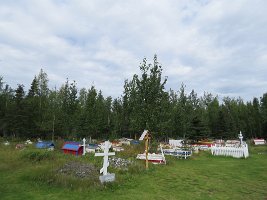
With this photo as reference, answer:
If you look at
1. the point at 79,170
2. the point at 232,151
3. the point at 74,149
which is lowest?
the point at 79,170

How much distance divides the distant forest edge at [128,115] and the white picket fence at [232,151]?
17.6ft

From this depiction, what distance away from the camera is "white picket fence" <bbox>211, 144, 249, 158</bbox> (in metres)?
24.4

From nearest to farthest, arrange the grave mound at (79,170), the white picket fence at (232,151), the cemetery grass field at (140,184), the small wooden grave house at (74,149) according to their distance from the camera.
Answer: the cemetery grass field at (140,184) → the grave mound at (79,170) → the small wooden grave house at (74,149) → the white picket fence at (232,151)

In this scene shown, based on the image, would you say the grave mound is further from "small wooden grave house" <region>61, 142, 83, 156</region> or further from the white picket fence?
the white picket fence

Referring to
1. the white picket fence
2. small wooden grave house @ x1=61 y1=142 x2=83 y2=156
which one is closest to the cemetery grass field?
small wooden grave house @ x1=61 y1=142 x2=83 y2=156

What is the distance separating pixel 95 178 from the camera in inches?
504

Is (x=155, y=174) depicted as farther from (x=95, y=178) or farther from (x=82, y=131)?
(x=82, y=131)

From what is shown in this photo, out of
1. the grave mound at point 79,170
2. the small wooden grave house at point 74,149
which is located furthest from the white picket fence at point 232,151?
the grave mound at point 79,170

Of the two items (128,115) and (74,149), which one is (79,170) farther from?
(128,115)

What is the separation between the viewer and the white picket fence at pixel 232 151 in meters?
24.4

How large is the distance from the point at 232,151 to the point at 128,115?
31.0 metres

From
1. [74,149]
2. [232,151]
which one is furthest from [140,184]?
[232,151]

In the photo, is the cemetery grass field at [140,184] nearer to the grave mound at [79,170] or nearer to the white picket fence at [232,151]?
the grave mound at [79,170]

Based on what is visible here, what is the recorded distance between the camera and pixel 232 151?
25234 millimetres
